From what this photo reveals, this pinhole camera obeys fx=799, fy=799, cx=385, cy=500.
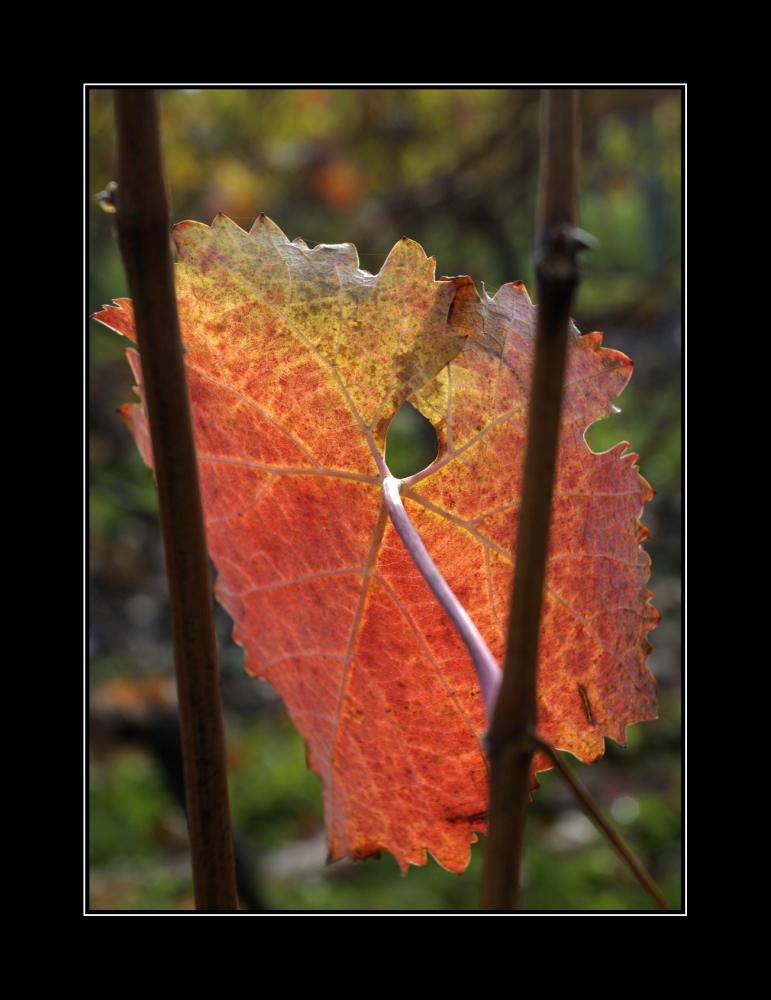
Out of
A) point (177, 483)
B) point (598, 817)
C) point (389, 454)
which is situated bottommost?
point (598, 817)

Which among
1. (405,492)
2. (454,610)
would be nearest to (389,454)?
(405,492)

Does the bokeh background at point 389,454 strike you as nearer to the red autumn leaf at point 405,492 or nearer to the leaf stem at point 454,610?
the red autumn leaf at point 405,492

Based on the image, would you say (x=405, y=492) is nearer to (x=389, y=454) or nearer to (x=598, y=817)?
(x=598, y=817)

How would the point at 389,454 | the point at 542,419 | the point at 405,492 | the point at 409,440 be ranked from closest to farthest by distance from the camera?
1. the point at 542,419
2. the point at 405,492
3. the point at 389,454
4. the point at 409,440

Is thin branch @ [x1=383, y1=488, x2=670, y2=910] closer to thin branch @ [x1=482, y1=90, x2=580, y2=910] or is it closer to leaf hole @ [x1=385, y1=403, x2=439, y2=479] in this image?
thin branch @ [x1=482, y1=90, x2=580, y2=910]

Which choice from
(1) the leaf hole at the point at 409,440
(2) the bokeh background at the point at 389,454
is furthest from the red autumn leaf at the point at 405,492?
(1) the leaf hole at the point at 409,440

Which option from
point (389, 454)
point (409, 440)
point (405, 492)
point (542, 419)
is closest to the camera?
point (542, 419)

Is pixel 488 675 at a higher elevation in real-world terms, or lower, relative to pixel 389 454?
lower
